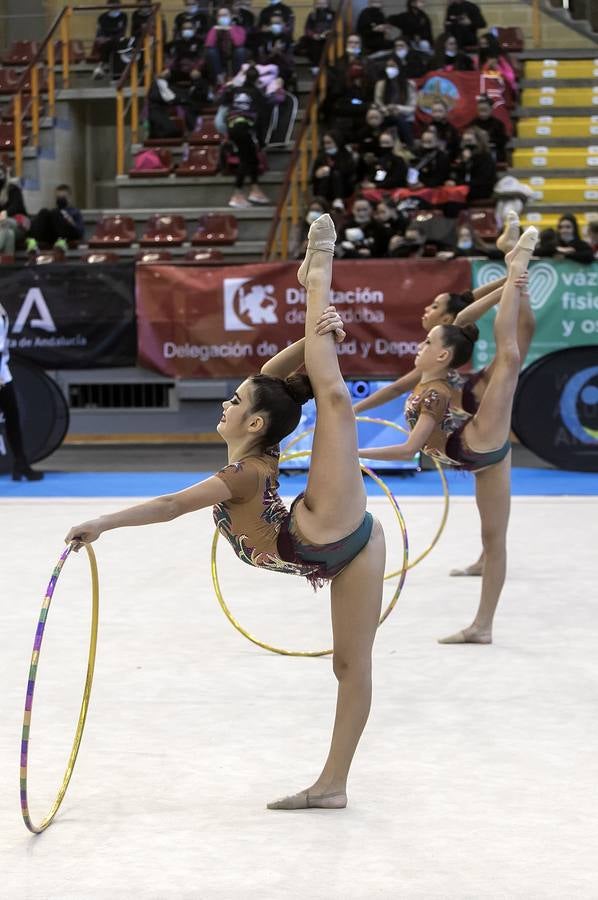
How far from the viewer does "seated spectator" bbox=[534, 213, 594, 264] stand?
1194cm

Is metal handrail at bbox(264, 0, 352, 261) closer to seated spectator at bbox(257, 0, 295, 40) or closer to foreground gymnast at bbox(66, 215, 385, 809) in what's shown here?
seated spectator at bbox(257, 0, 295, 40)

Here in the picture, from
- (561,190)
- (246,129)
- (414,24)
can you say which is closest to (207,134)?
(246,129)

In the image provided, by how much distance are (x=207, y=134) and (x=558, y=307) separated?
7.72m

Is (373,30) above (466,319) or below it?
above

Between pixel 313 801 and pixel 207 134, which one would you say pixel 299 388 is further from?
pixel 207 134

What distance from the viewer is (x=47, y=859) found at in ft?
10.9

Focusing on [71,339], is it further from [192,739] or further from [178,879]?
[178,879]

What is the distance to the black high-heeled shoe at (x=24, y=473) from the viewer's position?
11.3 m

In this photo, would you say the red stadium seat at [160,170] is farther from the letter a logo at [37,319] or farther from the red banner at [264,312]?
the letter a logo at [37,319]

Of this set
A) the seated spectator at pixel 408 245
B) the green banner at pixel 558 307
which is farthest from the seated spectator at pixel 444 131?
the green banner at pixel 558 307

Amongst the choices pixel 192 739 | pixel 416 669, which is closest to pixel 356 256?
pixel 416 669

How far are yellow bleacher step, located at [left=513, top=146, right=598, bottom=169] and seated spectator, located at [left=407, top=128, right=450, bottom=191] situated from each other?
2.02 m

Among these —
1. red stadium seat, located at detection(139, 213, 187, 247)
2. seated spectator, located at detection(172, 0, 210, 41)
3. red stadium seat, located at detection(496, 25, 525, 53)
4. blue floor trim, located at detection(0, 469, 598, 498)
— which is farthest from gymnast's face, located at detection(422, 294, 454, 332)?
red stadium seat, located at detection(496, 25, 525, 53)

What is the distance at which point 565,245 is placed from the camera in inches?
509
